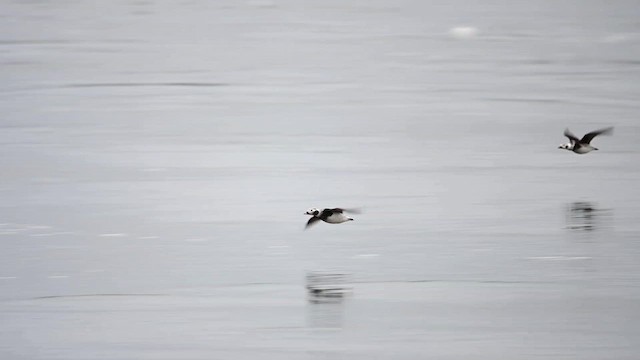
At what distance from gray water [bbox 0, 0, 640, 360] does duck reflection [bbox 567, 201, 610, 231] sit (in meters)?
0.04

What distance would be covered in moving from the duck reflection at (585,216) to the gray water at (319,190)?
0.04 m

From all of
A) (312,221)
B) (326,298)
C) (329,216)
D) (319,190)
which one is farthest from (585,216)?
(326,298)

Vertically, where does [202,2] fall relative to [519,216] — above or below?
above

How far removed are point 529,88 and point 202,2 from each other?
1084cm

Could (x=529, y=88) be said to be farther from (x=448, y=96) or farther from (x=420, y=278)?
(x=420, y=278)

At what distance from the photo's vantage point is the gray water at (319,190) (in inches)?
320

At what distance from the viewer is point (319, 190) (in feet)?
39.5

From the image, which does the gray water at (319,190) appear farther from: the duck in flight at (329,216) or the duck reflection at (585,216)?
the duck in flight at (329,216)

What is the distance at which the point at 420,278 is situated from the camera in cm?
909

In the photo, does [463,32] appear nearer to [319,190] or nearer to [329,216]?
[319,190]

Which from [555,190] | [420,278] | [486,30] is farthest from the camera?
[486,30]

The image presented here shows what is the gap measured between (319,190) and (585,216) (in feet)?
7.46

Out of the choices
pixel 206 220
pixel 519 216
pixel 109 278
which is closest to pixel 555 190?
pixel 519 216

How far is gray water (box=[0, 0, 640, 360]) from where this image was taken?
26.7ft
